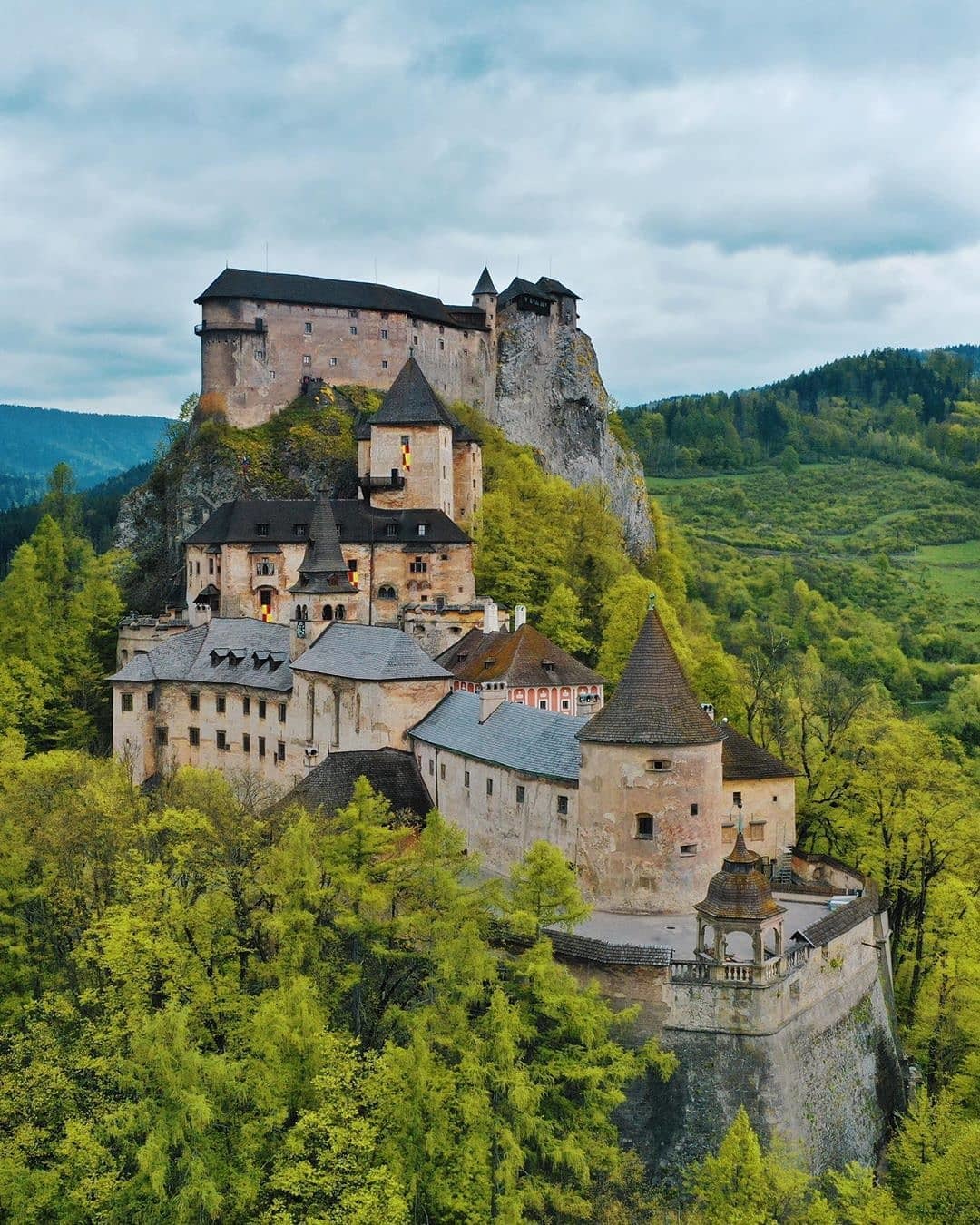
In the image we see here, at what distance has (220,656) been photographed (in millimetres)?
67062

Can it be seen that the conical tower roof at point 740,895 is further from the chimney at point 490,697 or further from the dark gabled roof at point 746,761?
the chimney at point 490,697

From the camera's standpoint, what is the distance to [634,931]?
126 ft

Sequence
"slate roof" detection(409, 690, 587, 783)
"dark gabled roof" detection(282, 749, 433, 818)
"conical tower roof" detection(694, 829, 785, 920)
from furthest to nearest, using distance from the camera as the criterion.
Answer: "dark gabled roof" detection(282, 749, 433, 818)
"slate roof" detection(409, 690, 587, 783)
"conical tower roof" detection(694, 829, 785, 920)

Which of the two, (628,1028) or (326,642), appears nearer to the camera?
(628,1028)

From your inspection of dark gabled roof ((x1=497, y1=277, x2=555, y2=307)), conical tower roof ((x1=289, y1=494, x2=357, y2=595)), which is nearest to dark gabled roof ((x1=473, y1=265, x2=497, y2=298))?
dark gabled roof ((x1=497, y1=277, x2=555, y2=307))

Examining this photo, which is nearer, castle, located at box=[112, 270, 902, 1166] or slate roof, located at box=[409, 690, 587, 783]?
castle, located at box=[112, 270, 902, 1166]

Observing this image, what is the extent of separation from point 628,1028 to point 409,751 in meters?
21.0

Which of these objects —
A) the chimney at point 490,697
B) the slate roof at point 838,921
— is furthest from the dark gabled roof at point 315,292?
the slate roof at point 838,921

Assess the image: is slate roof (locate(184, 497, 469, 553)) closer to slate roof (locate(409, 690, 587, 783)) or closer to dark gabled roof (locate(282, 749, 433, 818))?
slate roof (locate(409, 690, 587, 783))

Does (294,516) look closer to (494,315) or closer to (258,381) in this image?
(258,381)

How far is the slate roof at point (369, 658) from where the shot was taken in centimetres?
5409

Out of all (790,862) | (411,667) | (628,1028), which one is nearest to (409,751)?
(411,667)

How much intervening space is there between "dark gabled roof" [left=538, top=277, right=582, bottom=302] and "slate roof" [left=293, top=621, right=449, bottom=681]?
224ft

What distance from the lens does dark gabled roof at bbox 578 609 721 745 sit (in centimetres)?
4009
